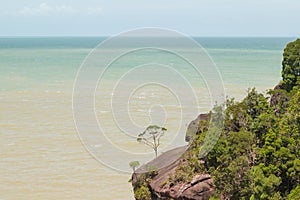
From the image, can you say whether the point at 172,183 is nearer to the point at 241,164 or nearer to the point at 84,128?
the point at 241,164

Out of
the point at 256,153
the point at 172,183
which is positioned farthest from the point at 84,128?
the point at 256,153

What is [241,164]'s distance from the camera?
14.3 meters

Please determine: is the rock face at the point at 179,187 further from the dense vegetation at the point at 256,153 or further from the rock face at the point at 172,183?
the dense vegetation at the point at 256,153

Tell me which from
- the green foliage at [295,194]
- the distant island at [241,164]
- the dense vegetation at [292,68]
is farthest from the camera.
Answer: the dense vegetation at [292,68]

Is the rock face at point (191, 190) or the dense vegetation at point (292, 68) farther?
the dense vegetation at point (292, 68)

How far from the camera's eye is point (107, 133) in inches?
1044

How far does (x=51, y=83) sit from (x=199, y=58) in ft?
104

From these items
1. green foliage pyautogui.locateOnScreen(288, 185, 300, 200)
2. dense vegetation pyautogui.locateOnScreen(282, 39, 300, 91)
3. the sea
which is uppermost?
dense vegetation pyautogui.locateOnScreen(282, 39, 300, 91)

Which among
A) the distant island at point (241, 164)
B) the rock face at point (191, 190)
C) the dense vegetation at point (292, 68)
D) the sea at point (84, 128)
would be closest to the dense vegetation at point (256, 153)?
the distant island at point (241, 164)

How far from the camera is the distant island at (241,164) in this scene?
13547mm

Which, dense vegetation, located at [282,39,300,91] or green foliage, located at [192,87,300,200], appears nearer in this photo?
green foliage, located at [192,87,300,200]

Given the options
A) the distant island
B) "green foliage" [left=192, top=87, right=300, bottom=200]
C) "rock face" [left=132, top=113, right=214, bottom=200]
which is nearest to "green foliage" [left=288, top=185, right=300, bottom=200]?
A: the distant island

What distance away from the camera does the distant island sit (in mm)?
13547

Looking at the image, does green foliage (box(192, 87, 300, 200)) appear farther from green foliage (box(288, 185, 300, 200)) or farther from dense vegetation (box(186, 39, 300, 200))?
green foliage (box(288, 185, 300, 200))
